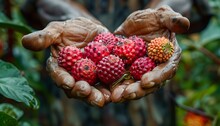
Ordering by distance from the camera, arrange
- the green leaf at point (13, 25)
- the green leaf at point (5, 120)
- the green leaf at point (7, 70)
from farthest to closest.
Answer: the green leaf at point (13, 25) < the green leaf at point (7, 70) < the green leaf at point (5, 120)

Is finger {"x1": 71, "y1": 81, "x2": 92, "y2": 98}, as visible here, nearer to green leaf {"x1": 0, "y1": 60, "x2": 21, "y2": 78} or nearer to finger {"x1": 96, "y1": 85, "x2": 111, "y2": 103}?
finger {"x1": 96, "y1": 85, "x2": 111, "y2": 103}

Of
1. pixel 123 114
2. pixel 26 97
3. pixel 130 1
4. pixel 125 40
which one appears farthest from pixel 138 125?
pixel 26 97

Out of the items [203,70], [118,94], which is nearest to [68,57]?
[118,94]

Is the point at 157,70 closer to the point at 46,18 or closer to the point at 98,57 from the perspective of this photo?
the point at 98,57

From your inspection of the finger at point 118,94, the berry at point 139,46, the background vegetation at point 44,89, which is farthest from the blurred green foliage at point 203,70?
the finger at point 118,94

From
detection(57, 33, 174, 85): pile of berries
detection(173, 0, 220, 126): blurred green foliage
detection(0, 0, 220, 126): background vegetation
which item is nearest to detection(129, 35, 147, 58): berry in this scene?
detection(57, 33, 174, 85): pile of berries

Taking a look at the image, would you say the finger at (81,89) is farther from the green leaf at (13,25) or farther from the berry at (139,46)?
the green leaf at (13,25)
